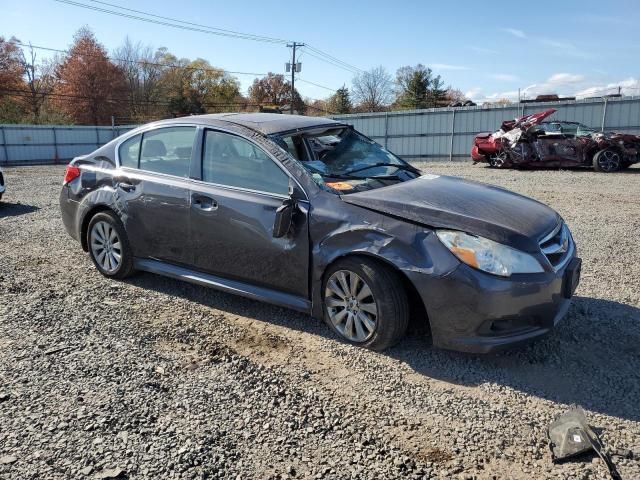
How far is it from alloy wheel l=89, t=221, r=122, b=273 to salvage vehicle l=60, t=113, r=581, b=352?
2 cm

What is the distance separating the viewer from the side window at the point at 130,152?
4.89 m

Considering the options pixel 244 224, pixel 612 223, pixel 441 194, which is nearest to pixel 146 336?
pixel 244 224

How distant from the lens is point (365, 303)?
3475 mm

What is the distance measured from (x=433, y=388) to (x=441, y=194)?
141cm

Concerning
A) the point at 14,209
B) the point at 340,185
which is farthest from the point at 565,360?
the point at 14,209

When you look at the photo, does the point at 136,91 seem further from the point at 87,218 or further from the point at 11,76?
the point at 87,218

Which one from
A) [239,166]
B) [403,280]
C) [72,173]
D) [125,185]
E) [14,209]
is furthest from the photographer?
[14,209]

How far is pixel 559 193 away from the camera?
1114cm

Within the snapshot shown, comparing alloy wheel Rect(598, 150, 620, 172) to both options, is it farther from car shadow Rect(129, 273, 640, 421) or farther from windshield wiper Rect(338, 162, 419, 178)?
windshield wiper Rect(338, 162, 419, 178)

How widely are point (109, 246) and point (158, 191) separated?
3.22 ft

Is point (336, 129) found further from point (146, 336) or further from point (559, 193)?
point (559, 193)

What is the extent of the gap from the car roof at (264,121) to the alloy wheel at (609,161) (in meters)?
13.5

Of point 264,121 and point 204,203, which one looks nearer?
point 204,203

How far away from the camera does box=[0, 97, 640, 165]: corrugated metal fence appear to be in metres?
19.3
